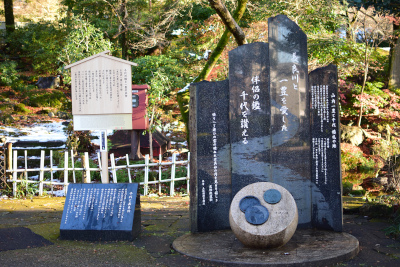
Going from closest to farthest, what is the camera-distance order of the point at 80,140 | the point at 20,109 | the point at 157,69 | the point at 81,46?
A: the point at 81,46 → the point at 157,69 → the point at 80,140 → the point at 20,109

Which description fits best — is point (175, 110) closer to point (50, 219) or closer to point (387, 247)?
point (50, 219)

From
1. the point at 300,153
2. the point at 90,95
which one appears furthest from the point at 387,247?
the point at 90,95

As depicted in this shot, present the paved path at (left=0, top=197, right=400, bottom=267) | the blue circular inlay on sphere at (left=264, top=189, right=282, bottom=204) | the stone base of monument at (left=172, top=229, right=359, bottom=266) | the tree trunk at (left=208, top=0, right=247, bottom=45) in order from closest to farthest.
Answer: the stone base of monument at (left=172, top=229, right=359, bottom=266) < the paved path at (left=0, top=197, right=400, bottom=267) < the blue circular inlay on sphere at (left=264, top=189, right=282, bottom=204) < the tree trunk at (left=208, top=0, right=247, bottom=45)

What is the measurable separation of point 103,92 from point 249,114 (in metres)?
2.26

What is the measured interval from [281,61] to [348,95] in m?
10.5

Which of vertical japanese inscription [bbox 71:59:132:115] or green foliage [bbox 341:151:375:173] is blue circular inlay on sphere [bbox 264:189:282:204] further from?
green foliage [bbox 341:151:375:173]

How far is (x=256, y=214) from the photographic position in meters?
4.68

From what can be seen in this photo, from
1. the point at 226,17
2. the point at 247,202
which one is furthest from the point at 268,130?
the point at 226,17

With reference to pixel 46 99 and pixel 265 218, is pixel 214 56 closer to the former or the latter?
pixel 265 218

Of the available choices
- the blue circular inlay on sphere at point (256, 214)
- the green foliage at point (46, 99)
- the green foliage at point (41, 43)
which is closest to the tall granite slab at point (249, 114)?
the blue circular inlay on sphere at point (256, 214)

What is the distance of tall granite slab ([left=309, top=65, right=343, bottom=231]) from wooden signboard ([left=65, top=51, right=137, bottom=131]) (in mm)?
2840

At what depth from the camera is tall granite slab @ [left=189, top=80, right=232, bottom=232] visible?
5.82m

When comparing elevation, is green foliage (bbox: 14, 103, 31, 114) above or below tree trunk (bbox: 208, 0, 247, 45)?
below

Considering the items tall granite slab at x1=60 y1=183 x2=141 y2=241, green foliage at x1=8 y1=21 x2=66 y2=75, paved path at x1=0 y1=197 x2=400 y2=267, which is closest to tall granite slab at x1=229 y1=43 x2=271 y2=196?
paved path at x1=0 y1=197 x2=400 y2=267
